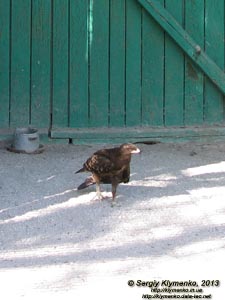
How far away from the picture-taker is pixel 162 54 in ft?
29.3

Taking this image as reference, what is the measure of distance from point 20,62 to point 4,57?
0.16 m

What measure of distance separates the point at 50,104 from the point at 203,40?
1656 mm

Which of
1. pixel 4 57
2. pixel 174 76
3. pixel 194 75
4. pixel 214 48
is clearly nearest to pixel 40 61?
pixel 4 57

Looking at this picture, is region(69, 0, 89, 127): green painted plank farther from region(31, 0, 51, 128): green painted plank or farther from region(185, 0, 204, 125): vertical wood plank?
region(185, 0, 204, 125): vertical wood plank

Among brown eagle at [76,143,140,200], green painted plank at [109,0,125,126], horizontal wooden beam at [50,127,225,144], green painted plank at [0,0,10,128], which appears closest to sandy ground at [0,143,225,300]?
brown eagle at [76,143,140,200]

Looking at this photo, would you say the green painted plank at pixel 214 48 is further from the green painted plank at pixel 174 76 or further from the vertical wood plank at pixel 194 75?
the green painted plank at pixel 174 76

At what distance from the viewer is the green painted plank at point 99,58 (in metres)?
8.84

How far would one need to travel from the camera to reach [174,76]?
8.99 m

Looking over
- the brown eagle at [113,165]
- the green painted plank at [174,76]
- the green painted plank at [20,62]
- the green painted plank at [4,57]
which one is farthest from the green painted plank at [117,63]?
the brown eagle at [113,165]

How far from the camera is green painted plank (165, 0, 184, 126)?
8.89 metres

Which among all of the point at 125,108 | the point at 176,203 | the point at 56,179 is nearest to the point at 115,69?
the point at 125,108

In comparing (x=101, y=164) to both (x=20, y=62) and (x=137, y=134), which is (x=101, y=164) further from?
(x=20, y=62)

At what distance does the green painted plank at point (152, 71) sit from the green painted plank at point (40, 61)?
945 millimetres

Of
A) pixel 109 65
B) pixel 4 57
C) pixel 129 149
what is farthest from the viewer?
pixel 109 65
